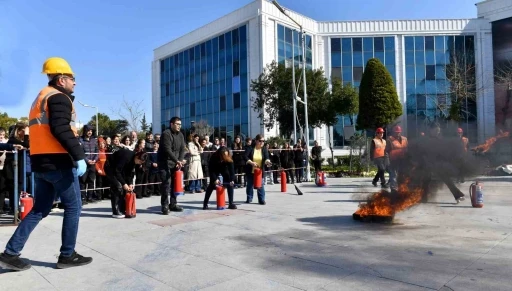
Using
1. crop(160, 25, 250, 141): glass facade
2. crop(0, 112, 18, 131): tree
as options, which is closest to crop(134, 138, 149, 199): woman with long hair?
crop(160, 25, 250, 141): glass facade

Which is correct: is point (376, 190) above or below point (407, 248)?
above

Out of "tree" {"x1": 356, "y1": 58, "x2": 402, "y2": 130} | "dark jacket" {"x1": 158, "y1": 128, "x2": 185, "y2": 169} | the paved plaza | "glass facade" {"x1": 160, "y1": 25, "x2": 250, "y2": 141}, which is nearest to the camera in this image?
the paved plaza

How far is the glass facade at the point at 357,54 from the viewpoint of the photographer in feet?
128

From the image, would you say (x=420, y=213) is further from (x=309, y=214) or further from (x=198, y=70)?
(x=198, y=70)

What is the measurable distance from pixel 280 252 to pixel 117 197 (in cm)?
447

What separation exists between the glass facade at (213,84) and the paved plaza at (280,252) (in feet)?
96.7

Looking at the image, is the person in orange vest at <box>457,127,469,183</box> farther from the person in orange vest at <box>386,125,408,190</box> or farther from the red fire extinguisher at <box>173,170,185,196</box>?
the red fire extinguisher at <box>173,170,185,196</box>

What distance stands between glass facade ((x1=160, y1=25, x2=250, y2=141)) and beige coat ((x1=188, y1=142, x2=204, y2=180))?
23979mm

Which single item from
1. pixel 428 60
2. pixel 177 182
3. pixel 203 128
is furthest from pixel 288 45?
pixel 177 182

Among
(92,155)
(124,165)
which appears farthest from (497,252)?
(92,155)

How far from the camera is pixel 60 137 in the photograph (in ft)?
13.0

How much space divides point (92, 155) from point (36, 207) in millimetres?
6317

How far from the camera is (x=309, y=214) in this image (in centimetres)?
763

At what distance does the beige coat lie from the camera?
1213cm
